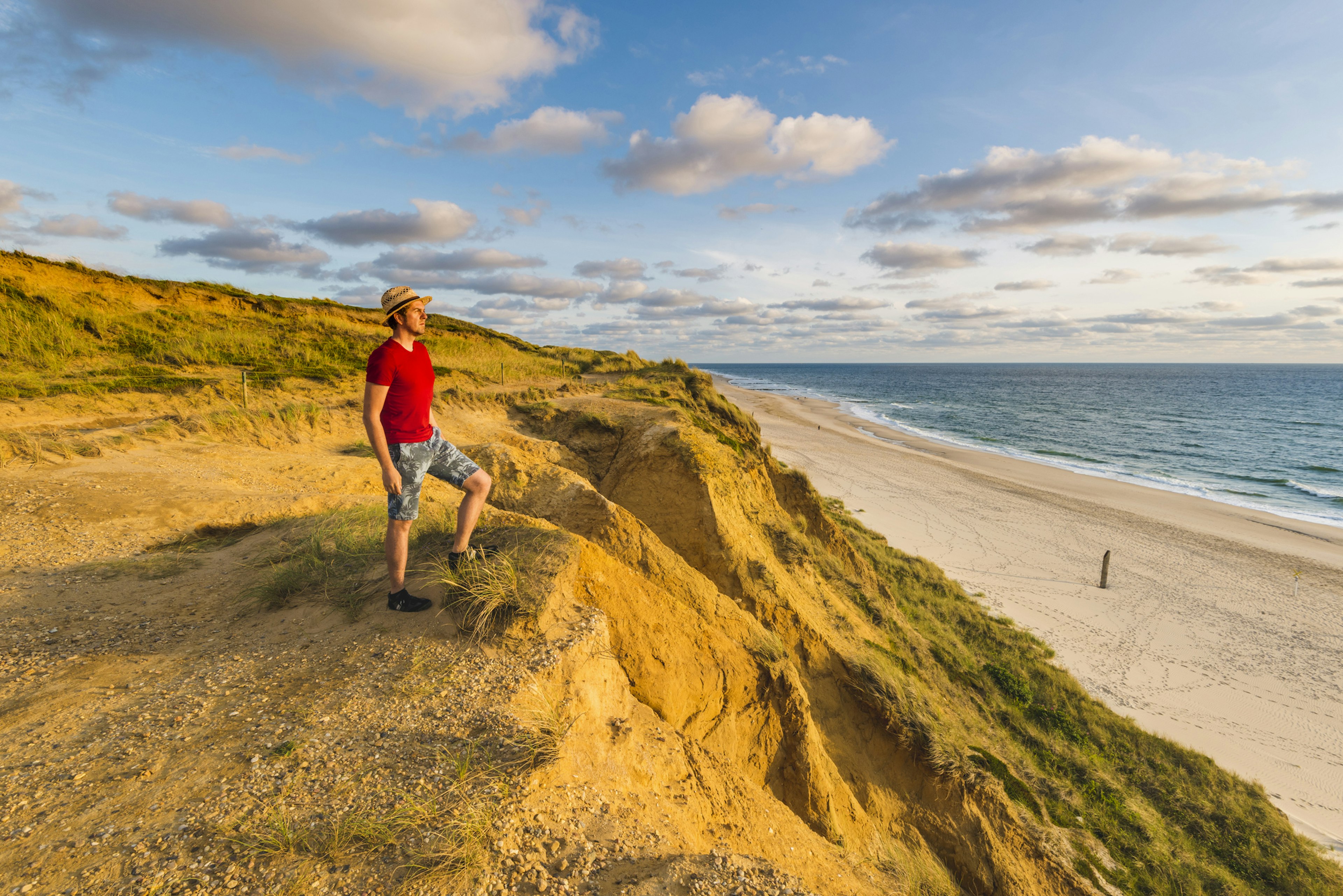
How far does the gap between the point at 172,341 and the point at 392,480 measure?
20.2m

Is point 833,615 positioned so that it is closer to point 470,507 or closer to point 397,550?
point 470,507

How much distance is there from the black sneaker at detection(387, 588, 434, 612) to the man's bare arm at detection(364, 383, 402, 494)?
82cm

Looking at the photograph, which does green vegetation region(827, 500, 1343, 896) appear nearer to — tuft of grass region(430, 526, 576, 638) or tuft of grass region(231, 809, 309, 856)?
tuft of grass region(430, 526, 576, 638)

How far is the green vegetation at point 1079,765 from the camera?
7.53 metres

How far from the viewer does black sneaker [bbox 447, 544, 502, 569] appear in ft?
13.6

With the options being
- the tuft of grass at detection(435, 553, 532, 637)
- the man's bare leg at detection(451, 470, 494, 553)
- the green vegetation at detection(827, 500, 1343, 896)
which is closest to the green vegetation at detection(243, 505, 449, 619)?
the man's bare leg at detection(451, 470, 494, 553)

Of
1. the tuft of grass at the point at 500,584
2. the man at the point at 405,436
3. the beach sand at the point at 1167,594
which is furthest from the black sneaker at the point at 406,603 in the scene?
the beach sand at the point at 1167,594

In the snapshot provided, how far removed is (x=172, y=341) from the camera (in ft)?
58.2

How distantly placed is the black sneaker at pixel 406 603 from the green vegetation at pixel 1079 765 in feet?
19.0

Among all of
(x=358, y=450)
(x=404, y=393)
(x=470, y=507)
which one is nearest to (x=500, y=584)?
(x=470, y=507)

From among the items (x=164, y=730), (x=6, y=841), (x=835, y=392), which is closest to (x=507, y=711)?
(x=164, y=730)

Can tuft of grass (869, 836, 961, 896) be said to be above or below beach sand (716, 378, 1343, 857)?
above

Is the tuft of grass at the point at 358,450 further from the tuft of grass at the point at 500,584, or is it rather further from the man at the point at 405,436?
the tuft of grass at the point at 500,584

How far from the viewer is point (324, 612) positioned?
438 cm
